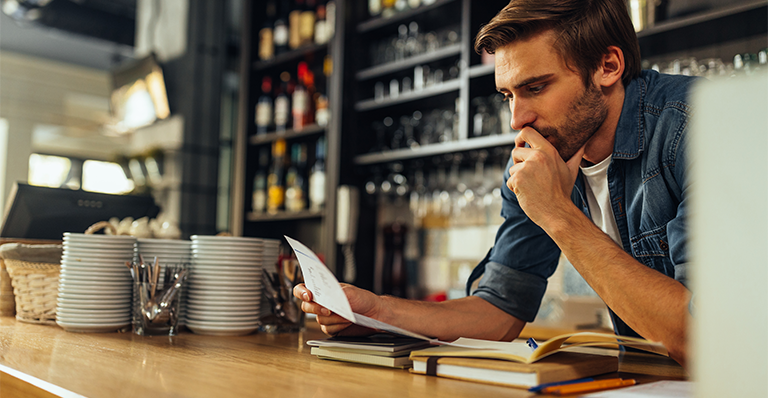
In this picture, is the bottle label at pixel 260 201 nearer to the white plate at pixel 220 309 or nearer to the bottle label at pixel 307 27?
the bottle label at pixel 307 27

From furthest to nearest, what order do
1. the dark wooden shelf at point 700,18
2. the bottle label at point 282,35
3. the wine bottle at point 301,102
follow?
the bottle label at point 282,35, the wine bottle at point 301,102, the dark wooden shelf at point 700,18

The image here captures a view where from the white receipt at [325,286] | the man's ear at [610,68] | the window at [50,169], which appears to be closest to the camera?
the white receipt at [325,286]

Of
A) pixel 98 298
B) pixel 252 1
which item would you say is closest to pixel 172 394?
pixel 98 298

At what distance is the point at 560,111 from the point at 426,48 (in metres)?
1.81

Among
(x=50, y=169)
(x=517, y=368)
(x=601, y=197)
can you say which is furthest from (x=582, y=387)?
(x=50, y=169)

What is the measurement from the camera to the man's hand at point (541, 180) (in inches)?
41.4

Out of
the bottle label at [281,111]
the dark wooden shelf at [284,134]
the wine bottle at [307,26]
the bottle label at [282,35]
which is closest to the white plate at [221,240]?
the dark wooden shelf at [284,134]

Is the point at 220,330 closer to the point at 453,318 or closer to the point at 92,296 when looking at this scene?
the point at 92,296

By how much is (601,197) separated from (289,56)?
96.9 inches

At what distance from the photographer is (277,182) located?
11.3 ft

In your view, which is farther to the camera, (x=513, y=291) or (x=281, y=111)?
(x=281, y=111)

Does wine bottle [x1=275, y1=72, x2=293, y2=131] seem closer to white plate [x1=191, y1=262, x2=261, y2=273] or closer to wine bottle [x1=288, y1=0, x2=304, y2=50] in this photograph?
wine bottle [x1=288, y1=0, x2=304, y2=50]

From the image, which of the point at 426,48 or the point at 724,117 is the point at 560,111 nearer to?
the point at 724,117

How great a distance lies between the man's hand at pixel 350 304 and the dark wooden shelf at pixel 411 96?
1759 millimetres
